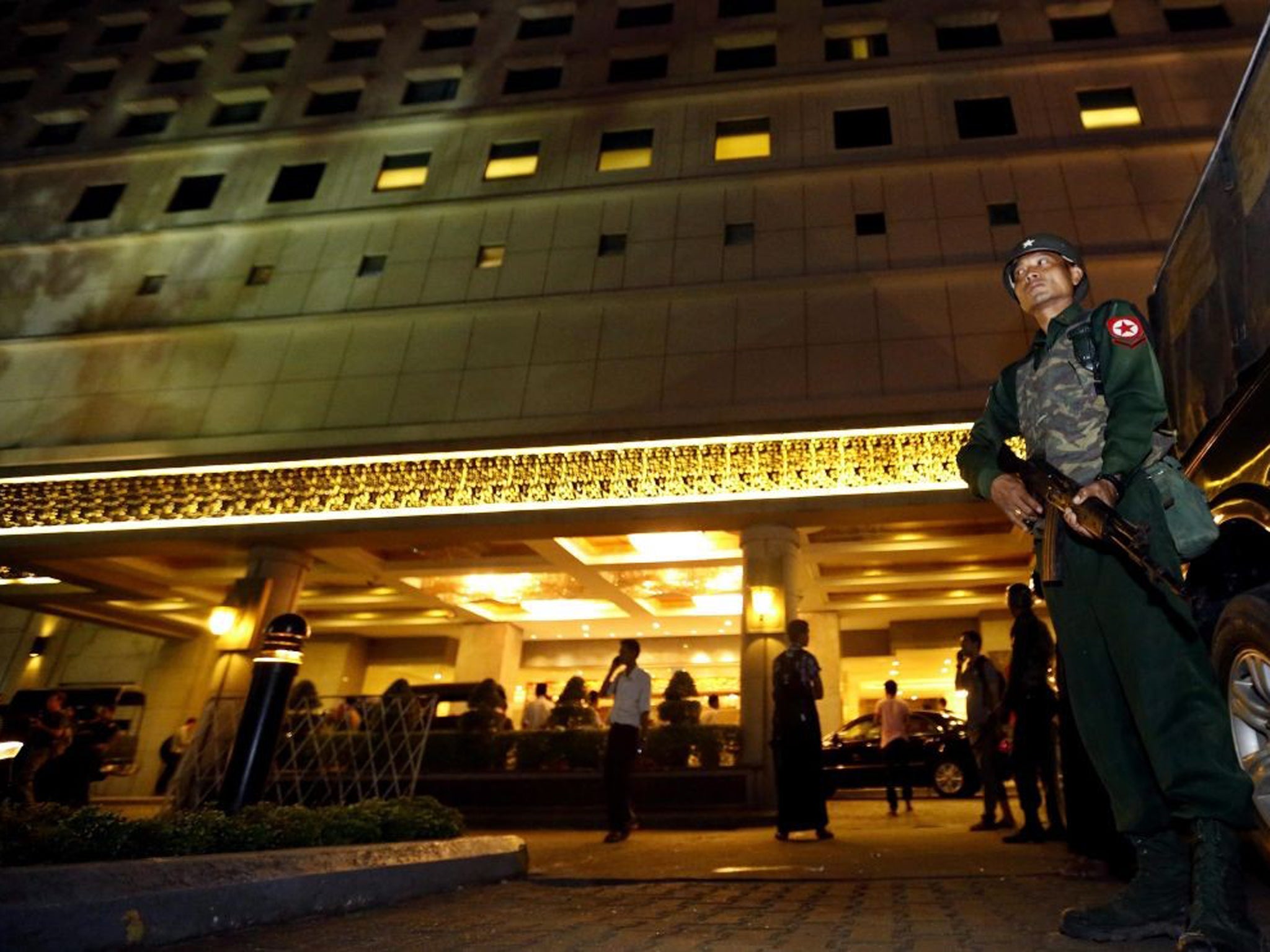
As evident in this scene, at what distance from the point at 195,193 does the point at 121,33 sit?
921cm

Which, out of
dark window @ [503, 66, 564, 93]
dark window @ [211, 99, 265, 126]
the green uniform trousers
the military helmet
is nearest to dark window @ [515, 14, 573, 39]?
dark window @ [503, 66, 564, 93]

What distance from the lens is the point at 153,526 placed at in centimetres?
1405

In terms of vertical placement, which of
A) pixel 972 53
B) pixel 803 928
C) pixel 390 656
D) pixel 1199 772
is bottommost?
pixel 803 928

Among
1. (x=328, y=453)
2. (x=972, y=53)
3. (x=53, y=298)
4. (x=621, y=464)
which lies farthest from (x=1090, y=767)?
(x=53, y=298)

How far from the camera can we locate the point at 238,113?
68.5 feet

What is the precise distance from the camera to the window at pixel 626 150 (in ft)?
57.4

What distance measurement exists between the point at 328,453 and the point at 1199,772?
45.3 feet

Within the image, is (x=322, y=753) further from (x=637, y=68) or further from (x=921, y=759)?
(x=637, y=68)

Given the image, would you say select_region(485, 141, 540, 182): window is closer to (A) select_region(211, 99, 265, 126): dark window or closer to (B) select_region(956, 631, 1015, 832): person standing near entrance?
(A) select_region(211, 99, 265, 126): dark window

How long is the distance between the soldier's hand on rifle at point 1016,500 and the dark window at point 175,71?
26319 mm

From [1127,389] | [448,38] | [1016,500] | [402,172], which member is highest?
[448,38]

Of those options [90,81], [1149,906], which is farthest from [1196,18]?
[90,81]

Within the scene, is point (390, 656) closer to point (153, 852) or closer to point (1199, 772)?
point (153, 852)

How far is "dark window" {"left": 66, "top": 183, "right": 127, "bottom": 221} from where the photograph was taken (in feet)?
62.6
